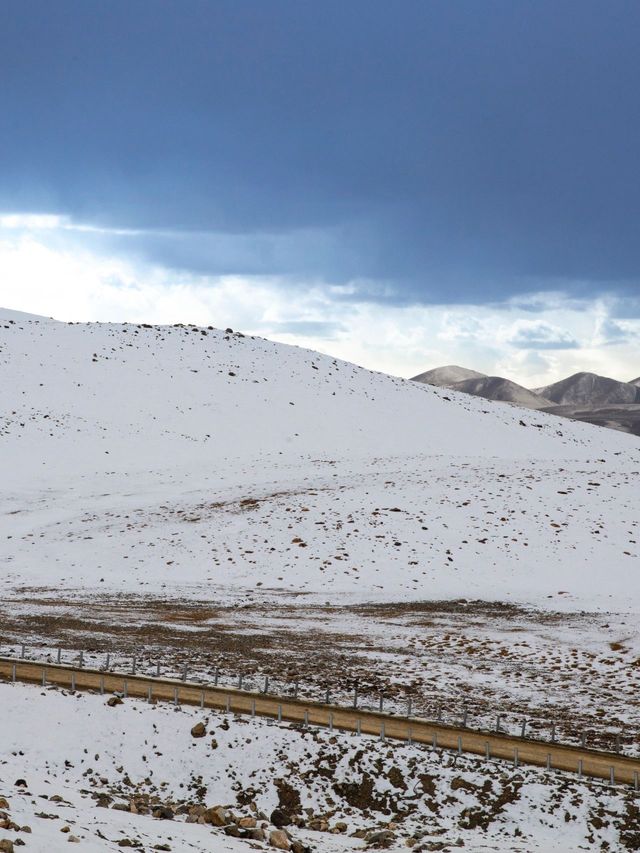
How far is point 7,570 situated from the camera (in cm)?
5344

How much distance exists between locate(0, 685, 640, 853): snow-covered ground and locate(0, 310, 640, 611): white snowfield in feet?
66.8

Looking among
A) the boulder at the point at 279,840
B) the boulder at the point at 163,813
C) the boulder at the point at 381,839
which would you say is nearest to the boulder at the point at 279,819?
the boulder at the point at 279,840

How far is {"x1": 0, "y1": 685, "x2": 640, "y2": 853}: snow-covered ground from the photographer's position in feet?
73.4

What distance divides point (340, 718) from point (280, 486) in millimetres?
39025

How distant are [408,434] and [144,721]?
66331 millimetres

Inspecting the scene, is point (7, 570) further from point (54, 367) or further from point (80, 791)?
point (54, 367)

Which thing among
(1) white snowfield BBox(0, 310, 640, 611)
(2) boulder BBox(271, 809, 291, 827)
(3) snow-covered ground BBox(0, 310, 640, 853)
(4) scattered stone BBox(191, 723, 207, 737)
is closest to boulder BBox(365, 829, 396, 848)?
(3) snow-covered ground BBox(0, 310, 640, 853)

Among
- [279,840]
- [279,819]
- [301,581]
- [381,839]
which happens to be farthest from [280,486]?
[279,840]

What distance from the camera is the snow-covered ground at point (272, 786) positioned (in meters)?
22.4

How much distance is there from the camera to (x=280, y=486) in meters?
67.4

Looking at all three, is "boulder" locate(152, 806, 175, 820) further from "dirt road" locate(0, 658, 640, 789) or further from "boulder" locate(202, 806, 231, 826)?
"dirt road" locate(0, 658, 640, 789)

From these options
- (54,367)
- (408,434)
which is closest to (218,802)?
(408,434)

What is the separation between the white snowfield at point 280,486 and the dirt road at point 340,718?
1699cm

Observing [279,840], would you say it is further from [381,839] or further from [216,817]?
[381,839]
